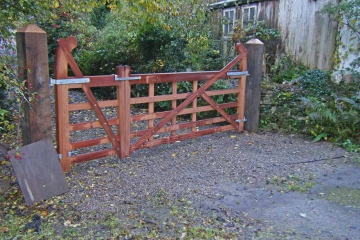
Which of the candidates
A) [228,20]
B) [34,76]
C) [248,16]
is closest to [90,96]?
[34,76]

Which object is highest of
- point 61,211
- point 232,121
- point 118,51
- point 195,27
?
point 195,27

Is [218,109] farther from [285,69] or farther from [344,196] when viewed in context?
[285,69]

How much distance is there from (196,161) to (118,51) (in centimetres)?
503

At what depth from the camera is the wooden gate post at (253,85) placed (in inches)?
257

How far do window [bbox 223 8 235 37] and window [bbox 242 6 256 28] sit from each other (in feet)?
1.72

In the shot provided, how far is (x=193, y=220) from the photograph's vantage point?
11.0 feet

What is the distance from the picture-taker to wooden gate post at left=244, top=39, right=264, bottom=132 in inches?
257

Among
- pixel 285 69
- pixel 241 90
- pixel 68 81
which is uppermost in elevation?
pixel 285 69

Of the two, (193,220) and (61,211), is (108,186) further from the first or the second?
(193,220)

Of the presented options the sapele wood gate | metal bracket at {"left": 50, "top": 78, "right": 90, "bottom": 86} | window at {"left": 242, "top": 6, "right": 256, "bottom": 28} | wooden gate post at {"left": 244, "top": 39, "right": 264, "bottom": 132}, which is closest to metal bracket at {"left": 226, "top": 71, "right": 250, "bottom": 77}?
the sapele wood gate

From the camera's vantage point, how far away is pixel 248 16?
10414 mm

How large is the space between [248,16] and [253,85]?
178 inches

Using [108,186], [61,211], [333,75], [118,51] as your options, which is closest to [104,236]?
[61,211]

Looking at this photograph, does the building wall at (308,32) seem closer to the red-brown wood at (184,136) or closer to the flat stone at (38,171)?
the red-brown wood at (184,136)
